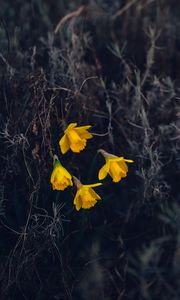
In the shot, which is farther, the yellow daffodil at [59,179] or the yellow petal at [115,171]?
the yellow petal at [115,171]

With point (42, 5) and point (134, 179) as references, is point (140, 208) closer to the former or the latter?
point (134, 179)

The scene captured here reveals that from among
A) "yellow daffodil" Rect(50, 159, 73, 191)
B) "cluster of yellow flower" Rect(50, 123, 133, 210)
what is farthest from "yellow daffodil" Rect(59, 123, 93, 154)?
"yellow daffodil" Rect(50, 159, 73, 191)

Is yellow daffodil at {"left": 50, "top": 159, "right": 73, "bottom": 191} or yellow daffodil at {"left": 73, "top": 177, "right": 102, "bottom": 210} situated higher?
yellow daffodil at {"left": 50, "top": 159, "right": 73, "bottom": 191}

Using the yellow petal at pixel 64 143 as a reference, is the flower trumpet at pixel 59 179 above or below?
below

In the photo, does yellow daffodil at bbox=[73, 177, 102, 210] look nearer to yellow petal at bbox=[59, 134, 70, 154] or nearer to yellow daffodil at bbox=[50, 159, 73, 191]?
yellow daffodil at bbox=[50, 159, 73, 191]

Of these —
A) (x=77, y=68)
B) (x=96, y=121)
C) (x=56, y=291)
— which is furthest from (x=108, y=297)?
(x=77, y=68)

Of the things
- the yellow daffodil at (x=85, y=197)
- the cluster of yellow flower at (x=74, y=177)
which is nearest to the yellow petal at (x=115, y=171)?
the cluster of yellow flower at (x=74, y=177)

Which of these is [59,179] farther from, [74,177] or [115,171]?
[115,171]

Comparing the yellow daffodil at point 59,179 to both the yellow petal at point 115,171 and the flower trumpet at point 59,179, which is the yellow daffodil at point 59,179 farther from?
the yellow petal at point 115,171
